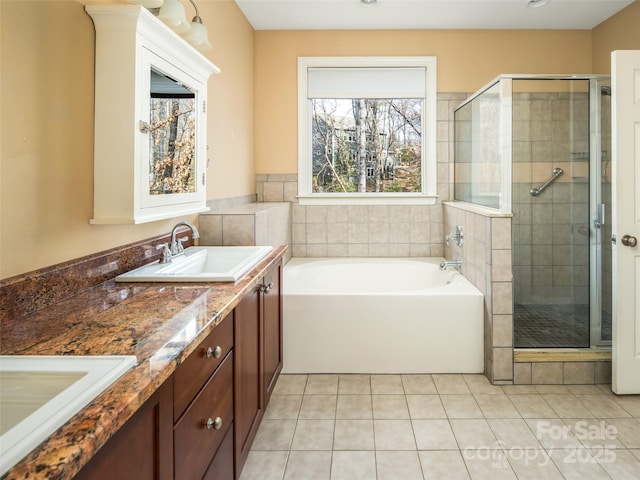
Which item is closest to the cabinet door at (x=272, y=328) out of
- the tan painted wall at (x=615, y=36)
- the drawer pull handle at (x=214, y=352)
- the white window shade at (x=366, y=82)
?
the drawer pull handle at (x=214, y=352)

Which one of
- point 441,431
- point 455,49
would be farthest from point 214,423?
point 455,49

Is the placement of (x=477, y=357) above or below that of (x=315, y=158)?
below

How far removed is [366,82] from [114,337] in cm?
361

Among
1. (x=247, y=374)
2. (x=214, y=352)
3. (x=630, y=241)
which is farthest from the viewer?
(x=630, y=241)

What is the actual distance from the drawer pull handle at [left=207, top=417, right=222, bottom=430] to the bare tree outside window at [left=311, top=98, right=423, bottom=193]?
3122 millimetres

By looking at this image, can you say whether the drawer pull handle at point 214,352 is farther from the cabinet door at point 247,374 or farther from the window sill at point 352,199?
the window sill at point 352,199

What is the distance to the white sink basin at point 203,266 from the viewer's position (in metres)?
1.71

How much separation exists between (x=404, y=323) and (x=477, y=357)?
1.67 feet

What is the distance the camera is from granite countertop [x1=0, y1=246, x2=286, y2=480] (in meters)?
0.63

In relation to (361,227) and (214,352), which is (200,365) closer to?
(214,352)

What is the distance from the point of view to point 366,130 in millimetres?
4273

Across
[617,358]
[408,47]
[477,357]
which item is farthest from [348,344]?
[408,47]

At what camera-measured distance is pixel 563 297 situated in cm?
305

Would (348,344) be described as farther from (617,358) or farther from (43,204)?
(43,204)
